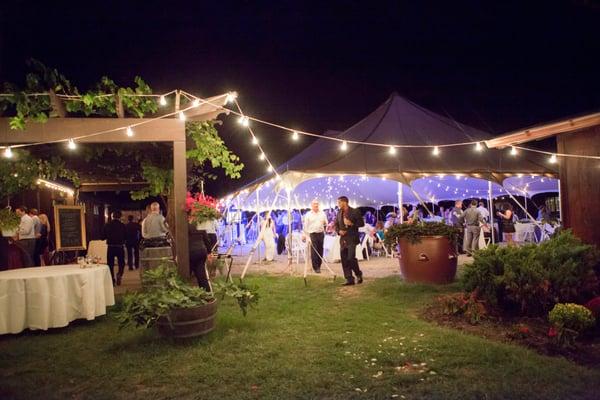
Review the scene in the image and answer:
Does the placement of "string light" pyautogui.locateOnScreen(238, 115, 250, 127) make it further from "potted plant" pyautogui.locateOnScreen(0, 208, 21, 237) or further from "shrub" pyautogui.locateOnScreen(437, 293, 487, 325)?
"potted plant" pyautogui.locateOnScreen(0, 208, 21, 237)

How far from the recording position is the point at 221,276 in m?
9.31

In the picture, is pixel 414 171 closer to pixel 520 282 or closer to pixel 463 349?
→ pixel 520 282

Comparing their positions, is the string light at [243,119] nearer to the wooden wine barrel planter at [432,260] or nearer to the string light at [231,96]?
the string light at [231,96]

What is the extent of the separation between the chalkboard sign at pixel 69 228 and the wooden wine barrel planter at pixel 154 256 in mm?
3123

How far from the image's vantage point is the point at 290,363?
3.62 m

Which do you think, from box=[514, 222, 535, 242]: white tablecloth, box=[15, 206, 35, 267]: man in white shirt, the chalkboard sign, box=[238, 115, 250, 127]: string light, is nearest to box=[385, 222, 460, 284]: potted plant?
box=[238, 115, 250, 127]: string light

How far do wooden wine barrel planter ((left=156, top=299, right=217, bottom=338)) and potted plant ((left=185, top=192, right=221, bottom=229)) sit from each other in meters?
1.74

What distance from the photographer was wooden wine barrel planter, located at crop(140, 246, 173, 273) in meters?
6.07

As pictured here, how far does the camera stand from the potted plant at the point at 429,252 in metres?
7.11

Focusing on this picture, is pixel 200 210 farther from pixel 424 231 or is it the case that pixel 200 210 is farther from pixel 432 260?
pixel 432 260

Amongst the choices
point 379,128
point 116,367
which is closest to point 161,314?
point 116,367

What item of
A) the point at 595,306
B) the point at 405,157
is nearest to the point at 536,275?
the point at 595,306

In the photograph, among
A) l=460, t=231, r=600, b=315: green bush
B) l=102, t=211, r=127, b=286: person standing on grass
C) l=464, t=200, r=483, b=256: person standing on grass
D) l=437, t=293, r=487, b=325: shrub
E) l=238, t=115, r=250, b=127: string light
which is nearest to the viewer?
l=460, t=231, r=600, b=315: green bush

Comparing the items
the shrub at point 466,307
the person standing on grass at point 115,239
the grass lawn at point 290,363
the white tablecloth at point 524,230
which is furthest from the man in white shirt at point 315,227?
the white tablecloth at point 524,230
